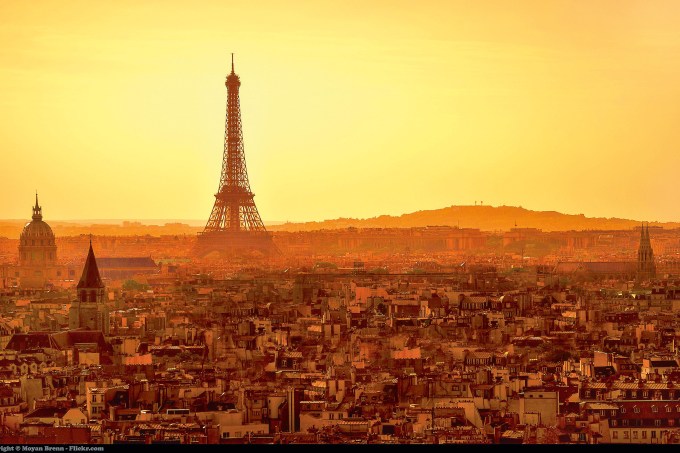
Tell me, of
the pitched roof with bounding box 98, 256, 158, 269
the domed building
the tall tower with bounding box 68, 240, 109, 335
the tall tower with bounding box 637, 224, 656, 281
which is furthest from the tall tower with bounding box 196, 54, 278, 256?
the tall tower with bounding box 68, 240, 109, 335

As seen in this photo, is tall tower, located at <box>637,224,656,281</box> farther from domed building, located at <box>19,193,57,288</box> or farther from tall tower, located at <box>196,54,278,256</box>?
domed building, located at <box>19,193,57,288</box>

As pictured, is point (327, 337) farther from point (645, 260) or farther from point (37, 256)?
point (37, 256)

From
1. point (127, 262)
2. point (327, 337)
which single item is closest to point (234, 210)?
point (127, 262)

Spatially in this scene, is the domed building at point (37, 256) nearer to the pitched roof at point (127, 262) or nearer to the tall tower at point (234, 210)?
A: the pitched roof at point (127, 262)

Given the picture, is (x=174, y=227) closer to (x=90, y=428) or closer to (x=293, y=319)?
(x=293, y=319)

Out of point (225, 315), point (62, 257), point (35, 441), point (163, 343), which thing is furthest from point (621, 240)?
point (35, 441)

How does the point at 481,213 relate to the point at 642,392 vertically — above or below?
above
